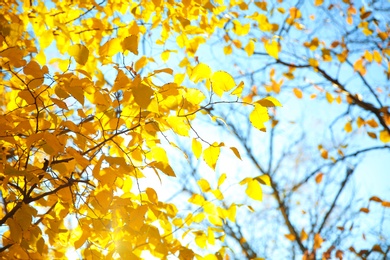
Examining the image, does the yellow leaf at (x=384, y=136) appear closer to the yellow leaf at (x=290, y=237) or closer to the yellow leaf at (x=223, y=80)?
the yellow leaf at (x=290, y=237)

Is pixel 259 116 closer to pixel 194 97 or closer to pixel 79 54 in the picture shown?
pixel 194 97

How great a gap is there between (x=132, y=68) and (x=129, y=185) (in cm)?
46

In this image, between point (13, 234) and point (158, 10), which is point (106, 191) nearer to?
point (13, 234)

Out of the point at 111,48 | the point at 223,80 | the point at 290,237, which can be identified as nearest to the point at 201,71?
the point at 223,80

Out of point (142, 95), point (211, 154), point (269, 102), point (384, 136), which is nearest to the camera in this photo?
point (142, 95)

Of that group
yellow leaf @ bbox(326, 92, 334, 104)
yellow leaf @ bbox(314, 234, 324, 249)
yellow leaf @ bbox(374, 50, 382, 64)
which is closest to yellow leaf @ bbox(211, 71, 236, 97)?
yellow leaf @ bbox(326, 92, 334, 104)

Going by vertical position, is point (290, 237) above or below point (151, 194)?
above

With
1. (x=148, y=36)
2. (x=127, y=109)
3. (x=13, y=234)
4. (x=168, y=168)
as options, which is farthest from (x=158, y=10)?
(x=13, y=234)

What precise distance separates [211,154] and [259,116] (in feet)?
0.68

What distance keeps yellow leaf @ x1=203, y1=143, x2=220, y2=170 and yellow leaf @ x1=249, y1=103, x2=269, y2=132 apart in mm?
154

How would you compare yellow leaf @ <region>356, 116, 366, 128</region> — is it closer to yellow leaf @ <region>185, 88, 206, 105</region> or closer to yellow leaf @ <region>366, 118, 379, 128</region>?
yellow leaf @ <region>366, 118, 379, 128</region>

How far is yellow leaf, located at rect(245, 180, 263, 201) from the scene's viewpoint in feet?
4.32

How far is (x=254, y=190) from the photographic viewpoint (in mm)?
1325

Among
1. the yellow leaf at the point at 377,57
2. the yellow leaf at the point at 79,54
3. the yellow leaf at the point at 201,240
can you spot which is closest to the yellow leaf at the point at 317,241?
the yellow leaf at the point at 377,57
